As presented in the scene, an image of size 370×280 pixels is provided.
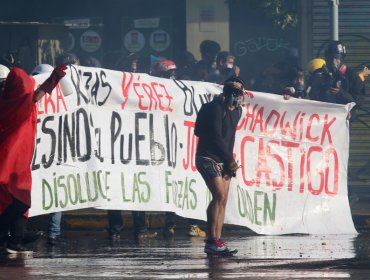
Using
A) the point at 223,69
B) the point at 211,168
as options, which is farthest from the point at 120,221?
the point at 223,69

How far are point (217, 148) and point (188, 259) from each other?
3.72 feet

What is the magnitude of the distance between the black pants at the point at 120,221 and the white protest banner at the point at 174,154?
10.6 inches

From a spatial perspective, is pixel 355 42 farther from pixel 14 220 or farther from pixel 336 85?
pixel 14 220

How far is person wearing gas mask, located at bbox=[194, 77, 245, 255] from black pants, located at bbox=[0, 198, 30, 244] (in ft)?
5.49

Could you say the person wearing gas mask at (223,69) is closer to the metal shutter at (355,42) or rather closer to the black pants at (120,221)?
the metal shutter at (355,42)

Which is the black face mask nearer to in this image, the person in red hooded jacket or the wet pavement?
the wet pavement

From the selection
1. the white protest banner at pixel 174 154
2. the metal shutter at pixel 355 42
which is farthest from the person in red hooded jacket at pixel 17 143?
the metal shutter at pixel 355 42

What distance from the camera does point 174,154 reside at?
45.7 feet

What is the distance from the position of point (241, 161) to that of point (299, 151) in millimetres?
703

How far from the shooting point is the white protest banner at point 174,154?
13312mm

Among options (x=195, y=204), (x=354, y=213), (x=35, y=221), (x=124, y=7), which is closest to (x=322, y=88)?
(x=354, y=213)

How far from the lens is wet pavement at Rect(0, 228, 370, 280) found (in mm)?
10633

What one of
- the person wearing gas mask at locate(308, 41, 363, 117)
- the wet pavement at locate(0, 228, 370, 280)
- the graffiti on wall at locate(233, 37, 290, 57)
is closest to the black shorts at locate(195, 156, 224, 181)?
the wet pavement at locate(0, 228, 370, 280)

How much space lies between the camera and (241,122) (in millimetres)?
14273
